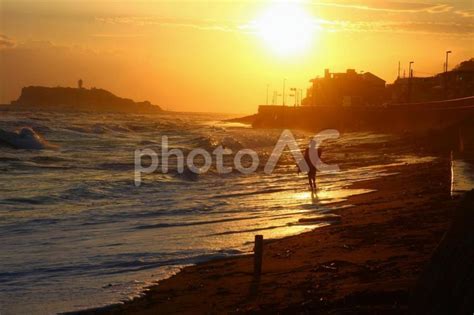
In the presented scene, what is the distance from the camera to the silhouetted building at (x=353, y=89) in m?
109

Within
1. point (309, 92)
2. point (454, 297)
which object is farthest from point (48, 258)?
point (309, 92)

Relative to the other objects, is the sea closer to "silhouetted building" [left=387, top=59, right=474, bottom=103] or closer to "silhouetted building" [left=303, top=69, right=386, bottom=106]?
"silhouetted building" [left=387, top=59, right=474, bottom=103]

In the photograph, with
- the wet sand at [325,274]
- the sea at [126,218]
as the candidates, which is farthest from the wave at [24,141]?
the wet sand at [325,274]

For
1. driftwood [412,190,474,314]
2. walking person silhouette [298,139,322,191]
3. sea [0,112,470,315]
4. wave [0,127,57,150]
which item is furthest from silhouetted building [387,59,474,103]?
driftwood [412,190,474,314]

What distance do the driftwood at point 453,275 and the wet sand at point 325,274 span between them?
2.10ft

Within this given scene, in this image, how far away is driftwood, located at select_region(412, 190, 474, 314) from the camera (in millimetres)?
4848

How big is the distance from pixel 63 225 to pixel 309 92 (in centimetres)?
12829

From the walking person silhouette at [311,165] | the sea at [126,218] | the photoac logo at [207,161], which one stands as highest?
the walking person silhouette at [311,165]

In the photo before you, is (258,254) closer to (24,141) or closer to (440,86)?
(24,141)

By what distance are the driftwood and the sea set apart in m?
5.03

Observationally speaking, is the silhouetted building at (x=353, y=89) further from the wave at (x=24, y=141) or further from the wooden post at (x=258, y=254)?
the wooden post at (x=258, y=254)

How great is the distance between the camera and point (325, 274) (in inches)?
365

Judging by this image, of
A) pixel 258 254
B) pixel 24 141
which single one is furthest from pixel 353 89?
pixel 258 254

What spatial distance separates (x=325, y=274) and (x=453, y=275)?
4.21 m
